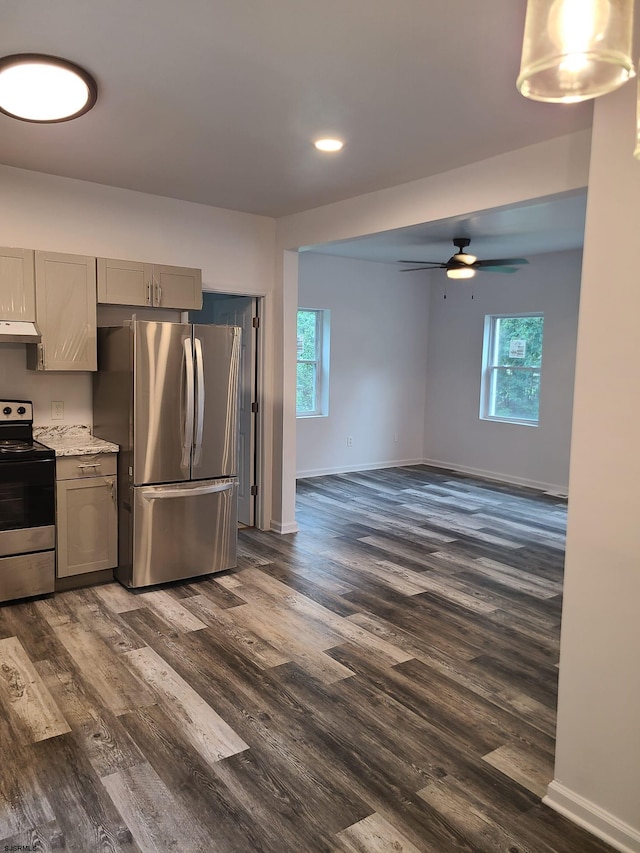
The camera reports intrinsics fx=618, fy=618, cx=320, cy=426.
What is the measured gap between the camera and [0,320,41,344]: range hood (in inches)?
141

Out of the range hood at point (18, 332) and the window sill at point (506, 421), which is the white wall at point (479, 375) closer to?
the window sill at point (506, 421)

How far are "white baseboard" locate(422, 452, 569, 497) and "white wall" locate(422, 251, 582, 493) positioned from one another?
0.01 metres

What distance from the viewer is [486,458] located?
795 cm

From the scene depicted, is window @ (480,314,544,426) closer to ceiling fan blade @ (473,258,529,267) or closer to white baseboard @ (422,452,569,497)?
white baseboard @ (422,452,569,497)

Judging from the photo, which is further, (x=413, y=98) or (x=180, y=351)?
(x=180, y=351)

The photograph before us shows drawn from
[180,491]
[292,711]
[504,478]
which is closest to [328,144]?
[180,491]

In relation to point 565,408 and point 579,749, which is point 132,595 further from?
point 565,408

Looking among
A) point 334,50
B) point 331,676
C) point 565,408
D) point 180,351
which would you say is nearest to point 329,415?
point 565,408

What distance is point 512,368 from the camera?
7684 millimetres

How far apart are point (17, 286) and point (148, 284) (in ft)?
2.73

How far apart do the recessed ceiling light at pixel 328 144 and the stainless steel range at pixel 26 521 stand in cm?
229

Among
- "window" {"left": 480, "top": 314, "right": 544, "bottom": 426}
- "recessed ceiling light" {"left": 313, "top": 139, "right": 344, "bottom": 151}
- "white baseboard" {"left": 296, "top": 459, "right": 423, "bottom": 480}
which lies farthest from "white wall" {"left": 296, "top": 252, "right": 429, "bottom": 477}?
"recessed ceiling light" {"left": 313, "top": 139, "right": 344, "bottom": 151}

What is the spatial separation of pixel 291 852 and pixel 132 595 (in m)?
2.28

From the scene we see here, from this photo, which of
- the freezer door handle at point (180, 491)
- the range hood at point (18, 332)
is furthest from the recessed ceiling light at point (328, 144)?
the freezer door handle at point (180, 491)
